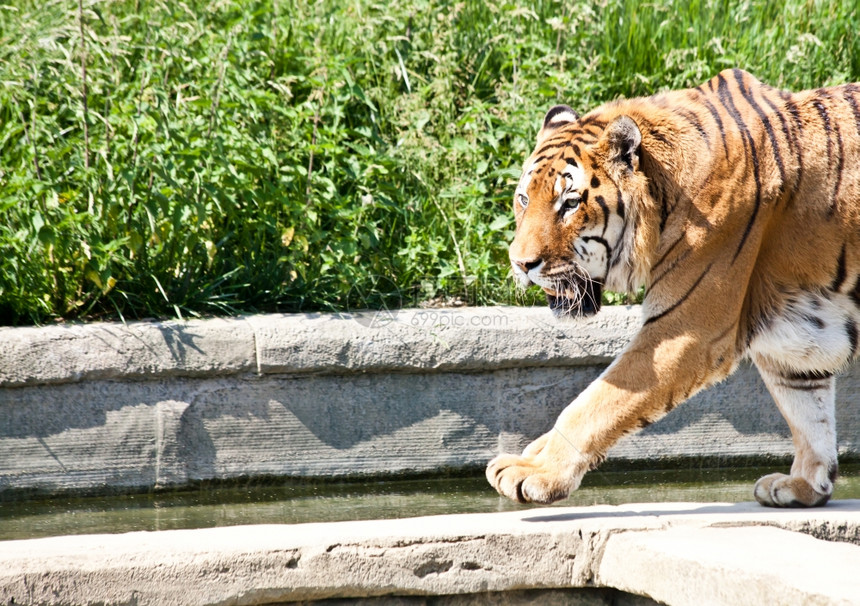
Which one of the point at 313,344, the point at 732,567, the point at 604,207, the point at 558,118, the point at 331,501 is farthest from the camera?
the point at 313,344

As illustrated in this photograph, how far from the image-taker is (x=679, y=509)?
9.68ft

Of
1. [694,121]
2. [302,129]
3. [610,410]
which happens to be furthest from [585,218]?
[302,129]

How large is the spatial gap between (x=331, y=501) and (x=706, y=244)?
1875mm

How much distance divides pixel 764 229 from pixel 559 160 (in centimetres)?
72

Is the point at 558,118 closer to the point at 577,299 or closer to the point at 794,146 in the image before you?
the point at 577,299

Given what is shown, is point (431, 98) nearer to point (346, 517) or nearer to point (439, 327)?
point (439, 327)

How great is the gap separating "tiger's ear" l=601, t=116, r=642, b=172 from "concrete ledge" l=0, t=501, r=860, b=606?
1161mm

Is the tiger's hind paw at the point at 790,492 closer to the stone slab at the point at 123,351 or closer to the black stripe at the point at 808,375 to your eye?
the black stripe at the point at 808,375

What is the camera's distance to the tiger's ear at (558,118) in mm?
3529

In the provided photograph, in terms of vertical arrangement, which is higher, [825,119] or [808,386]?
[825,119]

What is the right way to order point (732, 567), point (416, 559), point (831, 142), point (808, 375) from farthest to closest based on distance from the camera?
point (808, 375) → point (831, 142) → point (416, 559) → point (732, 567)

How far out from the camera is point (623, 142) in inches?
122

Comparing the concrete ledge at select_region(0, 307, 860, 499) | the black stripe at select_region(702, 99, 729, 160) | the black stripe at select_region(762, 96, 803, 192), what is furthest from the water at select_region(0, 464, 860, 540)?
the black stripe at select_region(702, 99, 729, 160)

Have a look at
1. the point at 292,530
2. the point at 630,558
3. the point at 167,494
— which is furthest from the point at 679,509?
the point at 167,494
